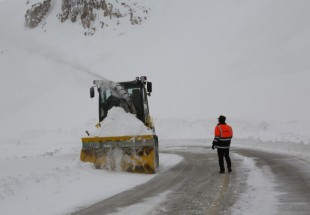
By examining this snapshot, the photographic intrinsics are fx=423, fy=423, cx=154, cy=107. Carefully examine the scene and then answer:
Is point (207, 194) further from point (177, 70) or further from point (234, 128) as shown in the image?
point (177, 70)

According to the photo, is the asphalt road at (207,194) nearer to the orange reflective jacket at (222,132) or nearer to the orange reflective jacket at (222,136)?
the orange reflective jacket at (222,136)

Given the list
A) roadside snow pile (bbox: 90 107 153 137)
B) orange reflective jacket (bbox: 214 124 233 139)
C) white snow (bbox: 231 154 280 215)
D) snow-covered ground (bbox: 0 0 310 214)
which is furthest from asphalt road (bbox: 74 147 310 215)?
snow-covered ground (bbox: 0 0 310 214)

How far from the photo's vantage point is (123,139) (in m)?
12.6

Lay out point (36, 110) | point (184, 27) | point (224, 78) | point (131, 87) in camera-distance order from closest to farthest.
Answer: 1. point (131, 87)
2. point (224, 78)
3. point (36, 110)
4. point (184, 27)

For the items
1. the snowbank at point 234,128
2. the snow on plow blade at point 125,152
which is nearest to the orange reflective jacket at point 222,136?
the snow on plow blade at point 125,152

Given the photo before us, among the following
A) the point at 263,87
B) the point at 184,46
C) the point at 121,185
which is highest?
the point at 184,46

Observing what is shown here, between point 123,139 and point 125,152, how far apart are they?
1.47 ft

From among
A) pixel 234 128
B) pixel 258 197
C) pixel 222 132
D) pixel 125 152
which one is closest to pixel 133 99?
pixel 125 152

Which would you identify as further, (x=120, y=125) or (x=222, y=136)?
(x=120, y=125)

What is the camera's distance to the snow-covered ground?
138 feet

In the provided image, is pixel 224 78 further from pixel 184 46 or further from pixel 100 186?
Result: pixel 100 186

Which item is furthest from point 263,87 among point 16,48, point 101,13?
point 16,48

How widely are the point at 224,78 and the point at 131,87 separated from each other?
39293 millimetres

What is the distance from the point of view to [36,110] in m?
55.8
